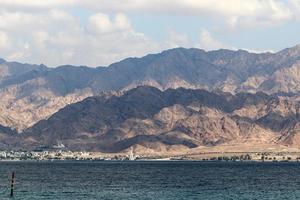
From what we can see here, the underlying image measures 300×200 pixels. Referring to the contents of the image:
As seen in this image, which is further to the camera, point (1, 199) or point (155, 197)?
point (155, 197)

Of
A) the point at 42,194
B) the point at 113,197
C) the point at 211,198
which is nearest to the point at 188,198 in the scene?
the point at 211,198

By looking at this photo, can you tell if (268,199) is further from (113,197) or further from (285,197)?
(113,197)

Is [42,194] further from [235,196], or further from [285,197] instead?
[285,197]

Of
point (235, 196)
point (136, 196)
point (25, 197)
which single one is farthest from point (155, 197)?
point (25, 197)

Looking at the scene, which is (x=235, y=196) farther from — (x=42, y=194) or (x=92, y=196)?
(x=42, y=194)

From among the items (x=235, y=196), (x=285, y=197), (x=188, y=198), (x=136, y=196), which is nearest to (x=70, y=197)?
(x=136, y=196)

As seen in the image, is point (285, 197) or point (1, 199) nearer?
point (1, 199)

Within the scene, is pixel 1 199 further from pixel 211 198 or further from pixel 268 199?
pixel 268 199
